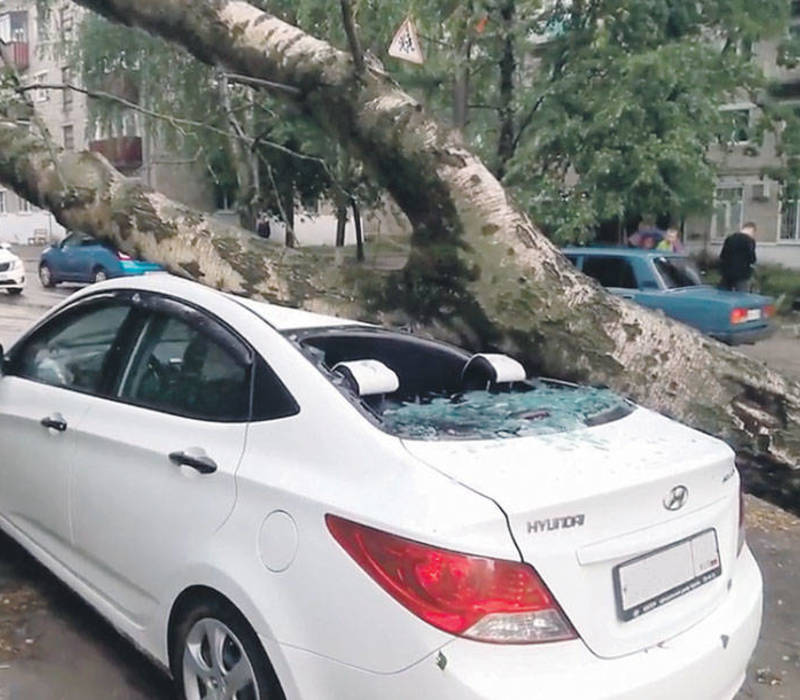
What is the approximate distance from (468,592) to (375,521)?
283 mm

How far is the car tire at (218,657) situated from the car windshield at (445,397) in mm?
703

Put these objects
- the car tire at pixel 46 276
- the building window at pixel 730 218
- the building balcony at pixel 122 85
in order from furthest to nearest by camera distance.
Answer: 1. the building window at pixel 730 218
2. the car tire at pixel 46 276
3. the building balcony at pixel 122 85

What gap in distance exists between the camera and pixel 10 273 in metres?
19.7

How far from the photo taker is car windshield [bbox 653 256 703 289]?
1172 cm

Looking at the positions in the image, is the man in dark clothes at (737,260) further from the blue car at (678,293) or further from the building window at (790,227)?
the building window at (790,227)

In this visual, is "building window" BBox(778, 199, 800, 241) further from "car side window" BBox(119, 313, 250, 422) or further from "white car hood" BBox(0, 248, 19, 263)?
"car side window" BBox(119, 313, 250, 422)

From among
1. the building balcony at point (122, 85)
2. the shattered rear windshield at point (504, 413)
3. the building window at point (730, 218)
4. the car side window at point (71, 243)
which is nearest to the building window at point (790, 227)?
the building window at point (730, 218)

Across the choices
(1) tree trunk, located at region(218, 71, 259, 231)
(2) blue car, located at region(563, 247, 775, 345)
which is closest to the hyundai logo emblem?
(1) tree trunk, located at region(218, 71, 259, 231)

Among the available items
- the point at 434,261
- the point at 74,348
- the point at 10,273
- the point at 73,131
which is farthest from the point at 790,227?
the point at 73,131

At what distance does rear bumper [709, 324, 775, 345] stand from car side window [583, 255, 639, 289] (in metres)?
1.25

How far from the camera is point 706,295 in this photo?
11555 mm

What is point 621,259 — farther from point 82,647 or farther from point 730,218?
point 730,218

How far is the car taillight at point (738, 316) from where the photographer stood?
11305 mm

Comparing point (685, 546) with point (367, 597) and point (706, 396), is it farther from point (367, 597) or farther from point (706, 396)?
point (706, 396)
